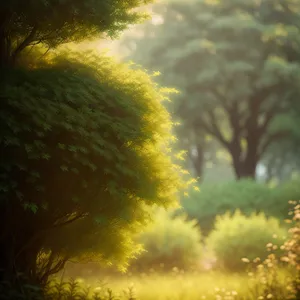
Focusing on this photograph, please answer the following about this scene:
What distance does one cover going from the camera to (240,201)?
20281mm

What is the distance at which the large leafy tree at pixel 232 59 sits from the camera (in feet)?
87.0

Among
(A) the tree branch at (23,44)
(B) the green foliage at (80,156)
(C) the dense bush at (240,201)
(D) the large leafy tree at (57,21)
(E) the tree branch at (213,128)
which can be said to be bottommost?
(B) the green foliage at (80,156)

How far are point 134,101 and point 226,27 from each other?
20.5m

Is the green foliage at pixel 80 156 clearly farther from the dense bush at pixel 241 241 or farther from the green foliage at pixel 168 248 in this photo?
the dense bush at pixel 241 241

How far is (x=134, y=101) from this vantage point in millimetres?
7527

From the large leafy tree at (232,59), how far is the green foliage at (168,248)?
14029 mm

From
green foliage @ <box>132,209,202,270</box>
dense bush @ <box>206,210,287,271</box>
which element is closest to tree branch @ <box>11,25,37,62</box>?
green foliage @ <box>132,209,202,270</box>

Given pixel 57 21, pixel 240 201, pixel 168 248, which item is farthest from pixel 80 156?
pixel 240 201

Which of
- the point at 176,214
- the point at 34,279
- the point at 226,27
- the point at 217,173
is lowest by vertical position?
the point at 34,279

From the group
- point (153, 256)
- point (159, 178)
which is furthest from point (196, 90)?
point (159, 178)

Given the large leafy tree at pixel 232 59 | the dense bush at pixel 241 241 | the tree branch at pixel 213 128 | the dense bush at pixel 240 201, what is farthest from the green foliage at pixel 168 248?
the tree branch at pixel 213 128

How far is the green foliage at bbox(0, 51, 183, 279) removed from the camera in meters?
6.50

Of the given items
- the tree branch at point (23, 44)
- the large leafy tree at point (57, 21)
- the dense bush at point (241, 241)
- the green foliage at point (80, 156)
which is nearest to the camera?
the green foliage at point (80, 156)

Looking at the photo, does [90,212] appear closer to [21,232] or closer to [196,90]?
[21,232]
